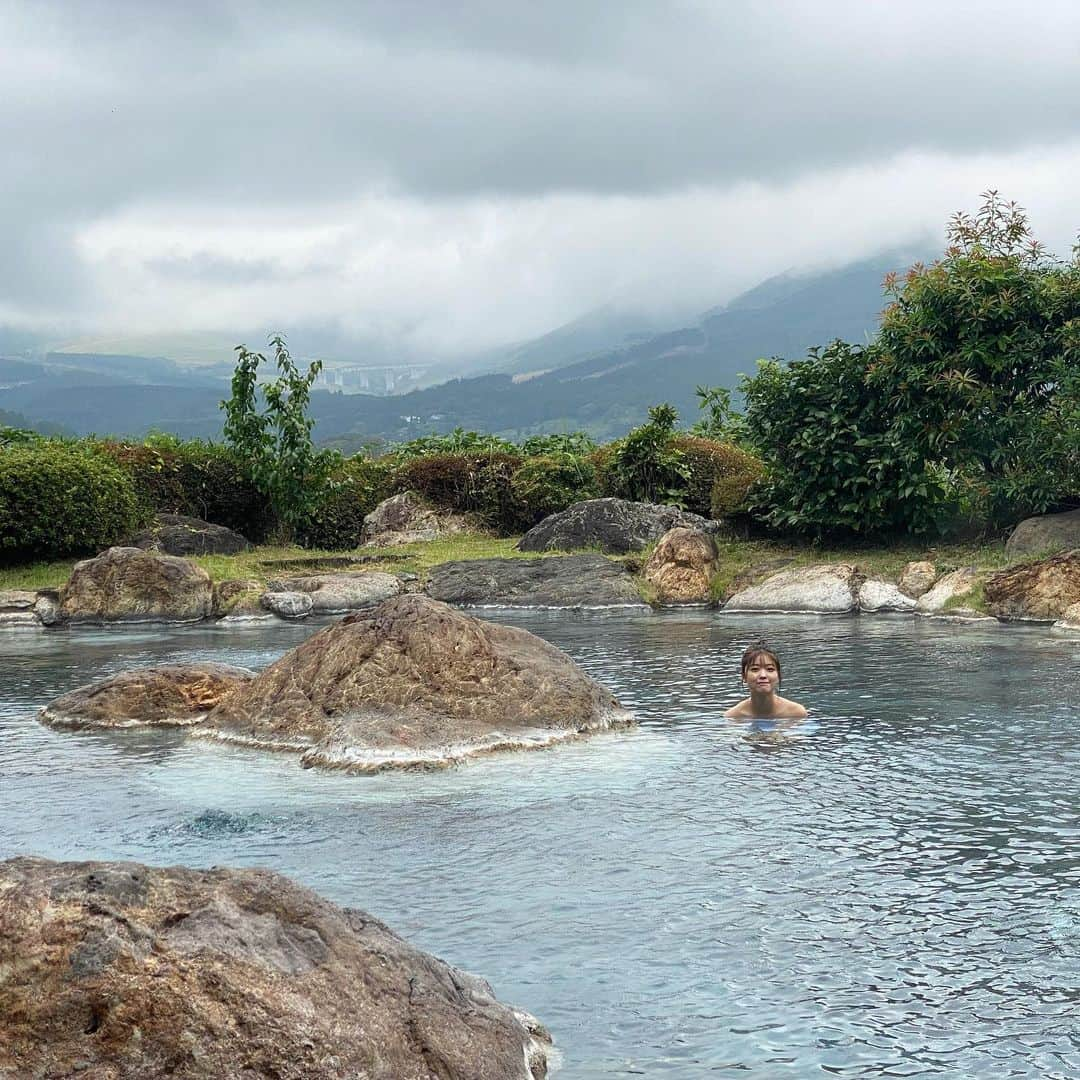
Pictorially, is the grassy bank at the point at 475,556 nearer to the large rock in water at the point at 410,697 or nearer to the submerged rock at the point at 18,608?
the submerged rock at the point at 18,608

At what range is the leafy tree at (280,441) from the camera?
28.4 m

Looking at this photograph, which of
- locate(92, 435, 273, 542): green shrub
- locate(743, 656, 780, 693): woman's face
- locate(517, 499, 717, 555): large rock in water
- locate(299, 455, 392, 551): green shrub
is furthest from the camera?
locate(299, 455, 392, 551): green shrub

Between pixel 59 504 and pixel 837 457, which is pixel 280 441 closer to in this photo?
pixel 59 504

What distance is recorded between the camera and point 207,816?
8945 millimetres

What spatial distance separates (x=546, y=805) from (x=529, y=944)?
2639mm

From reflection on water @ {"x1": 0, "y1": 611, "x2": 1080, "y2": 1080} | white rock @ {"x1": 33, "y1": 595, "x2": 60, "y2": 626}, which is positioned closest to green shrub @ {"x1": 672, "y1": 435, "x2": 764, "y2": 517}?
white rock @ {"x1": 33, "y1": 595, "x2": 60, "y2": 626}

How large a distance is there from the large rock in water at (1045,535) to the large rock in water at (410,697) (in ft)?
38.3

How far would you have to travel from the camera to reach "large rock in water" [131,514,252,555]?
26.4m

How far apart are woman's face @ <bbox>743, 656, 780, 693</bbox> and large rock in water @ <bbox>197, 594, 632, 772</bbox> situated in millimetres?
1210

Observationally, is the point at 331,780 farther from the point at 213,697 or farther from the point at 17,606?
the point at 17,606

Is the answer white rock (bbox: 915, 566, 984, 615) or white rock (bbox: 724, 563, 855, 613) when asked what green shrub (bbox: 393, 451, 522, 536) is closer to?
white rock (bbox: 724, 563, 855, 613)

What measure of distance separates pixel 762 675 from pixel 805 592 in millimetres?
10012

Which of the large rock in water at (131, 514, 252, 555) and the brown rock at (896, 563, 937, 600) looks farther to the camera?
the large rock in water at (131, 514, 252, 555)

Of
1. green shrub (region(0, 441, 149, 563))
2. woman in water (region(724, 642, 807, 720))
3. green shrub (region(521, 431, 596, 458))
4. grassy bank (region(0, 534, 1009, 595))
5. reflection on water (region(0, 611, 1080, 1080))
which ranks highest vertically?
green shrub (region(521, 431, 596, 458))
